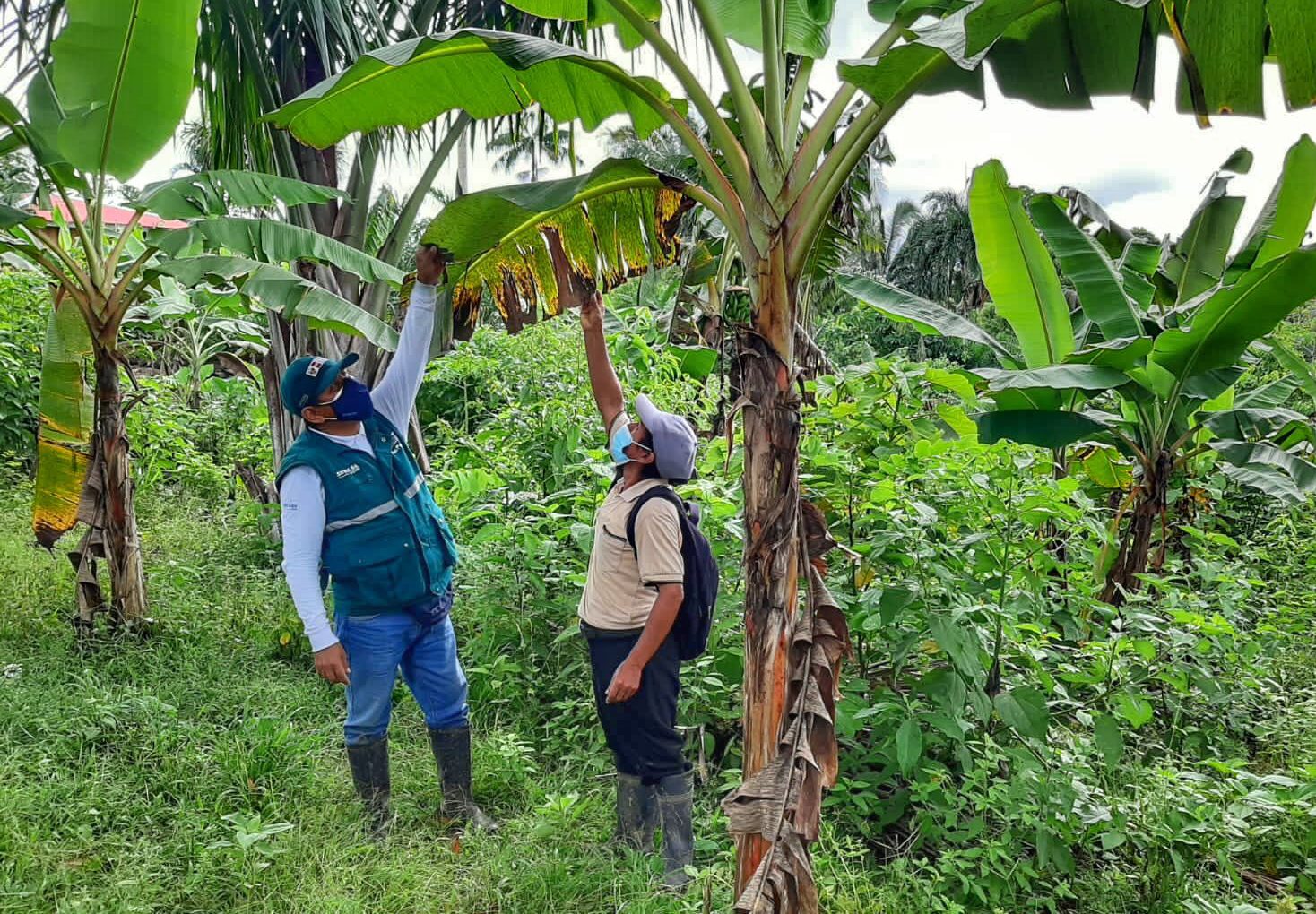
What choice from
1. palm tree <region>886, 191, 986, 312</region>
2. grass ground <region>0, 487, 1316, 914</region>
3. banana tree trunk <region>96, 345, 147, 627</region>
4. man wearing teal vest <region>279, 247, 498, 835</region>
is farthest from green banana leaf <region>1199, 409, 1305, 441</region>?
palm tree <region>886, 191, 986, 312</region>

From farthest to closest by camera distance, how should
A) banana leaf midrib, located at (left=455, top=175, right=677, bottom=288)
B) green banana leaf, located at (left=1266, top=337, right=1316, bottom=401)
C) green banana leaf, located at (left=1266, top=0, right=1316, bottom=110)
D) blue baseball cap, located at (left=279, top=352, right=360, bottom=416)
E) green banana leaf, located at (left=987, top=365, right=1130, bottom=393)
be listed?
green banana leaf, located at (left=1266, top=337, right=1316, bottom=401), blue baseball cap, located at (left=279, top=352, right=360, bottom=416), green banana leaf, located at (left=987, top=365, right=1130, bottom=393), banana leaf midrib, located at (left=455, top=175, right=677, bottom=288), green banana leaf, located at (left=1266, top=0, right=1316, bottom=110)

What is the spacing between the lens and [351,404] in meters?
3.15

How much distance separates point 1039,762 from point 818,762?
1497 millimetres

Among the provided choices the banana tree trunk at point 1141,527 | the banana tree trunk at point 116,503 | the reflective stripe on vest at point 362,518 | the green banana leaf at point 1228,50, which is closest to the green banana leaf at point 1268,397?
the banana tree trunk at point 1141,527

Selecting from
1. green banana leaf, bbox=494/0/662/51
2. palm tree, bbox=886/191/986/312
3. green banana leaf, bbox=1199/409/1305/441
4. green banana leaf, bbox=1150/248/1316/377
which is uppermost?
palm tree, bbox=886/191/986/312

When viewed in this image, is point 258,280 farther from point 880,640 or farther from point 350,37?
point 880,640

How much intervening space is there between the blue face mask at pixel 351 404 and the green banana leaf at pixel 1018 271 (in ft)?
8.44

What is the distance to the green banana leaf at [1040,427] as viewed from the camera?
335cm

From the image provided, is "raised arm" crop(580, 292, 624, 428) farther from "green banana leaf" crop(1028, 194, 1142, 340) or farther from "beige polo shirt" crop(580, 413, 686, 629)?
"green banana leaf" crop(1028, 194, 1142, 340)

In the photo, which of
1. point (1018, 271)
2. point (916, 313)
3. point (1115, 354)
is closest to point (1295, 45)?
point (1115, 354)

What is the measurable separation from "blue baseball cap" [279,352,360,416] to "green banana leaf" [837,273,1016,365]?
7.32 ft

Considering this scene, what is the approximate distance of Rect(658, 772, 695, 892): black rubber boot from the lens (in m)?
3.12

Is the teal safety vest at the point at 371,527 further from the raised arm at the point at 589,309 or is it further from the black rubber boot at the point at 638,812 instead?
the black rubber boot at the point at 638,812

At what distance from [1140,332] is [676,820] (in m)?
2.88
